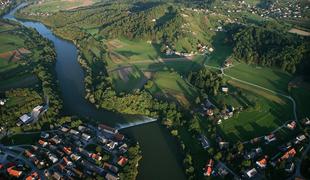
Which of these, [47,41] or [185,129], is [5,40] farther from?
[185,129]

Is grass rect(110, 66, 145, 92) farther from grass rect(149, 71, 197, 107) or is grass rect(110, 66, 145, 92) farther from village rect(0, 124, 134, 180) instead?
village rect(0, 124, 134, 180)

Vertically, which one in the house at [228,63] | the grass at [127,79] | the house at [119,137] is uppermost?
the house at [119,137]

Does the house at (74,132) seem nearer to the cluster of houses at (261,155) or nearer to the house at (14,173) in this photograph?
the house at (14,173)

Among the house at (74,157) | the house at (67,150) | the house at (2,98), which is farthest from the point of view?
the house at (2,98)

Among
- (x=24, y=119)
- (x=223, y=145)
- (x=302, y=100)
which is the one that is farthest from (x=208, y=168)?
(x=24, y=119)

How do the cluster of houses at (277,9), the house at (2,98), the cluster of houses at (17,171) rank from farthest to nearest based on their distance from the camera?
the cluster of houses at (277,9) → the house at (2,98) → the cluster of houses at (17,171)

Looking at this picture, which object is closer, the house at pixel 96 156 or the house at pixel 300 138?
the house at pixel 96 156

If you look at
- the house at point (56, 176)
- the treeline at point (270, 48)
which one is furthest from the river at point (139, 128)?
the treeline at point (270, 48)
